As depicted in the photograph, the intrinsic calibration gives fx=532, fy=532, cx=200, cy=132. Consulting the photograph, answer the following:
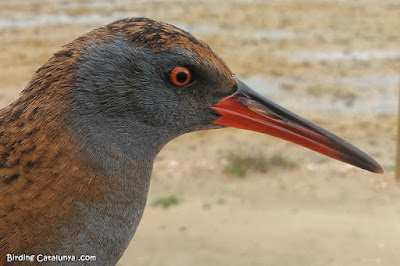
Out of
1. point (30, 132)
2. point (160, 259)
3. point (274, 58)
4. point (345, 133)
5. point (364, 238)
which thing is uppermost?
point (274, 58)

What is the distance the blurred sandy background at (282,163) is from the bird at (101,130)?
4960mm

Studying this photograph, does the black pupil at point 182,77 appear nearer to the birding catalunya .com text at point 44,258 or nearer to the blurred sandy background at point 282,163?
the birding catalunya .com text at point 44,258

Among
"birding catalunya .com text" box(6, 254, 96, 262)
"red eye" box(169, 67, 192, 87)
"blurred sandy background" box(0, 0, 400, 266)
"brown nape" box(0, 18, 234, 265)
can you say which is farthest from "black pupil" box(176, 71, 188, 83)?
"blurred sandy background" box(0, 0, 400, 266)

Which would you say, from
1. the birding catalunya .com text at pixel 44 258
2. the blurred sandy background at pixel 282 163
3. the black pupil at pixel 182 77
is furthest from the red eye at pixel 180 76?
the blurred sandy background at pixel 282 163

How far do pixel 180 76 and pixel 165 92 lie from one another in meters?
0.09

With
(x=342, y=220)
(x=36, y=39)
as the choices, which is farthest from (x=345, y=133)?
(x=36, y=39)

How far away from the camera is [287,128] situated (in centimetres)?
229

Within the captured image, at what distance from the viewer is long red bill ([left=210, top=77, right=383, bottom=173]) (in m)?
2.29

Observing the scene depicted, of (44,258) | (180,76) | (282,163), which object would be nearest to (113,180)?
(44,258)

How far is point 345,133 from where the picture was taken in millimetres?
10359

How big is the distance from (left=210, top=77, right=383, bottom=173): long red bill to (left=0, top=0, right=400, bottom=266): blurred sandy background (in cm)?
478

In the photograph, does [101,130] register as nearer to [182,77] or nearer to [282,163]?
[182,77]

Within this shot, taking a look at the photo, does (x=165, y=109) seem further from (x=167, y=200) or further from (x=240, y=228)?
(x=167, y=200)

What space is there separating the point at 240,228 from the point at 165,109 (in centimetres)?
572
